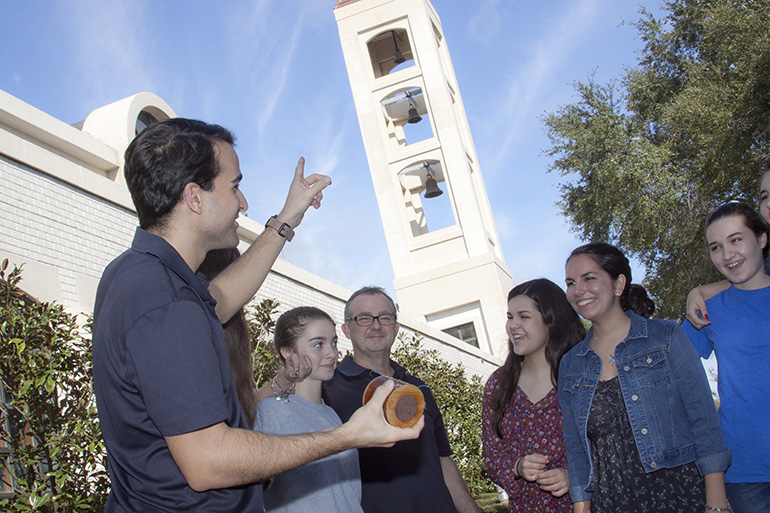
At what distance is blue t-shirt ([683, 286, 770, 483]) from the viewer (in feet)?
11.1

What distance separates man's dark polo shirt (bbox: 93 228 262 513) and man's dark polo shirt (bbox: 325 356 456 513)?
70.5 inches

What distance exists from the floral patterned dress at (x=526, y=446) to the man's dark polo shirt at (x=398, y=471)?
1.20ft

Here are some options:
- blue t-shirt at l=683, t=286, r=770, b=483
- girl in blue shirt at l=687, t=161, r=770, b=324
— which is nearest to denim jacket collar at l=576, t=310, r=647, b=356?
girl in blue shirt at l=687, t=161, r=770, b=324

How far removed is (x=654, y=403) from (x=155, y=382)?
2.53 meters

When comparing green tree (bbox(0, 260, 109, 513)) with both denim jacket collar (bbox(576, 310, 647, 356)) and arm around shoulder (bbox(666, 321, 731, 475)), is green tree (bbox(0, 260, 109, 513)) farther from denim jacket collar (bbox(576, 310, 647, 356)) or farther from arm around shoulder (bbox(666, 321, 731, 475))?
arm around shoulder (bbox(666, 321, 731, 475))

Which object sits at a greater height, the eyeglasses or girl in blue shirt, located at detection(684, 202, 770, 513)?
the eyeglasses

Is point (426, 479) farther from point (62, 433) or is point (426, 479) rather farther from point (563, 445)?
point (62, 433)

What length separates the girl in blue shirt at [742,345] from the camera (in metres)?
3.38

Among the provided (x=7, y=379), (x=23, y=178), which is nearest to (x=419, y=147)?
(x=23, y=178)

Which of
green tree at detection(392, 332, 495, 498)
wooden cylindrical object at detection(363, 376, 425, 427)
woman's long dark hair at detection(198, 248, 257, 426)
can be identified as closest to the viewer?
wooden cylindrical object at detection(363, 376, 425, 427)

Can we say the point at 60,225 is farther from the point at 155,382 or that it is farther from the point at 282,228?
the point at 155,382

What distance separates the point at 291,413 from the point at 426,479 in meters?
1.11

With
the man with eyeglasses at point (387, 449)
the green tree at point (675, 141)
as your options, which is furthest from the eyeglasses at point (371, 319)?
the green tree at point (675, 141)

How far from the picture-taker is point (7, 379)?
4.82 meters
